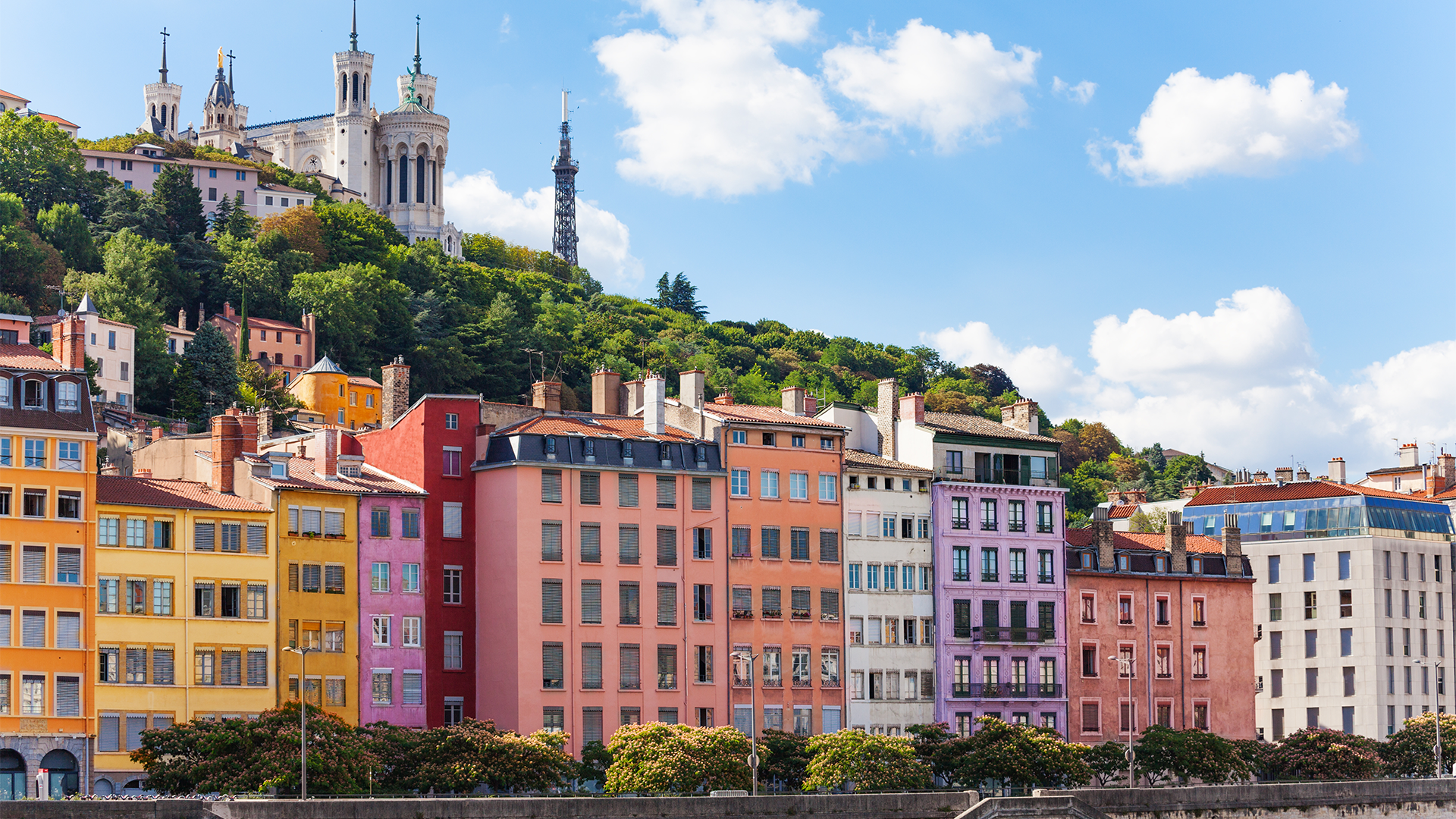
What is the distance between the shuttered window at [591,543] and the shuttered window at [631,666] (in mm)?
3364

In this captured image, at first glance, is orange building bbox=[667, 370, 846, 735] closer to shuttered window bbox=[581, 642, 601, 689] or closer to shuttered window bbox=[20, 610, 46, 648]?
shuttered window bbox=[581, 642, 601, 689]

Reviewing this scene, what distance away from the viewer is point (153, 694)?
6662 cm

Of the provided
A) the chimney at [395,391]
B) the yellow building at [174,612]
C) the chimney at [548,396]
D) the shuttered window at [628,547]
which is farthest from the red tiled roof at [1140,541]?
the yellow building at [174,612]

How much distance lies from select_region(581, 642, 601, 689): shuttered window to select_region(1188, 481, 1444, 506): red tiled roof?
39.8m

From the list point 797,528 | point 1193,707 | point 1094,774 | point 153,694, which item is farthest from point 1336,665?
point 153,694

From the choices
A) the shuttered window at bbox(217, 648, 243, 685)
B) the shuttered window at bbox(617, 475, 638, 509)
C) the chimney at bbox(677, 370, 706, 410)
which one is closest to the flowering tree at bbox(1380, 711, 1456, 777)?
the chimney at bbox(677, 370, 706, 410)

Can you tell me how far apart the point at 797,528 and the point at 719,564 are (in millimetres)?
3839

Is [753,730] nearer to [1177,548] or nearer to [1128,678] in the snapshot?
[1128,678]

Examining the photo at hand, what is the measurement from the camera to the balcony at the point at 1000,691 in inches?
3199

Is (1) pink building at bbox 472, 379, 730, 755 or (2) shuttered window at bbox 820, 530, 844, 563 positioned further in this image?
(2) shuttered window at bbox 820, 530, 844, 563

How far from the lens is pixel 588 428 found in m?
77.3

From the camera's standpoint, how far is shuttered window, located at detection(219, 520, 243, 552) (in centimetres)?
6925

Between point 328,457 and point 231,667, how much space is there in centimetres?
883

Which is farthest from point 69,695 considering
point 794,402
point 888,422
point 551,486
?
point 888,422
